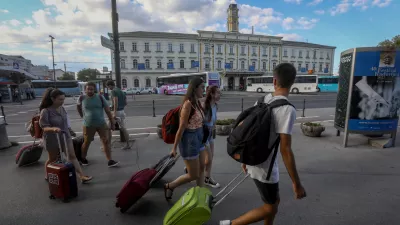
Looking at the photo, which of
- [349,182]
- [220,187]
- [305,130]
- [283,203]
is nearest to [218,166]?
[220,187]

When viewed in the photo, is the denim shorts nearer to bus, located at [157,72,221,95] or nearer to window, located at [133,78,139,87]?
bus, located at [157,72,221,95]

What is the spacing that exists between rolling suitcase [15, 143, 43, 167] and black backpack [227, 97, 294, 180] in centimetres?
472

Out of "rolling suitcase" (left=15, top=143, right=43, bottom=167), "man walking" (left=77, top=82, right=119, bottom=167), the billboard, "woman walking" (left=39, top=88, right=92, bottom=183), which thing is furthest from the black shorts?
"rolling suitcase" (left=15, top=143, right=43, bottom=167)

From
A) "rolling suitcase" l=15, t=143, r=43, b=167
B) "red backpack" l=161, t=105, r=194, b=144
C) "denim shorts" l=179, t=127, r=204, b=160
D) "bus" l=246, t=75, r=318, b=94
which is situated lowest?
"rolling suitcase" l=15, t=143, r=43, b=167

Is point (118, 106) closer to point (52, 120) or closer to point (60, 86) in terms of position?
point (52, 120)

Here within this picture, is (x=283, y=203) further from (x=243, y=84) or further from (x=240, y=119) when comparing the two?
(x=243, y=84)

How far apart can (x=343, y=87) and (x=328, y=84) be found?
3590 cm

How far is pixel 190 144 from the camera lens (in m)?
2.81

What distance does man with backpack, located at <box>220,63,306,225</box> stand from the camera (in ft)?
5.95

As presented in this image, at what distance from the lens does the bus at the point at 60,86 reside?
3725 centimetres

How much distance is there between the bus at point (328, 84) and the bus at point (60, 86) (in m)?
42.3

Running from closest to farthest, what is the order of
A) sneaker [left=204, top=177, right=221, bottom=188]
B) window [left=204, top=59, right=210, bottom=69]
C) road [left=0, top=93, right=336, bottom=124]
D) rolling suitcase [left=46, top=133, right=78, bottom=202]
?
rolling suitcase [left=46, top=133, right=78, bottom=202], sneaker [left=204, top=177, right=221, bottom=188], road [left=0, top=93, right=336, bottom=124], window [left=204, top=59, right=210, bottom=69]

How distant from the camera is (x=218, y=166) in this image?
4582mm

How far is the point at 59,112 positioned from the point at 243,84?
51935 mm
